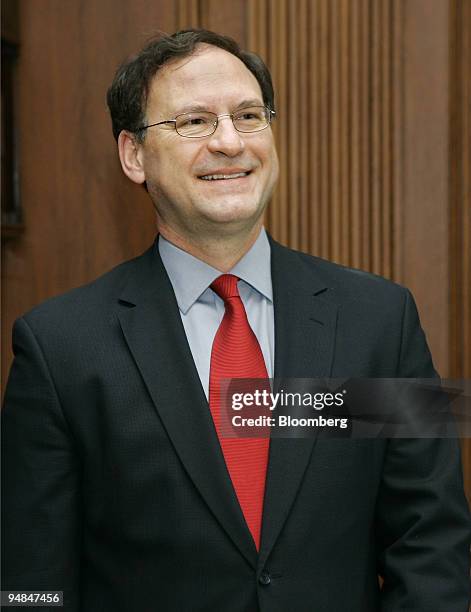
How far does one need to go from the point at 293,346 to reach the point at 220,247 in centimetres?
23

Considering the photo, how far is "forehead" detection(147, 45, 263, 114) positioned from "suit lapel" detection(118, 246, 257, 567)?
0.32 m

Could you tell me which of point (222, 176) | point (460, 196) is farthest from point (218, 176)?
point (460, 196)

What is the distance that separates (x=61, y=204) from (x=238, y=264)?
0.71m

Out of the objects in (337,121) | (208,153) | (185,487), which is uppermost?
(337,121)

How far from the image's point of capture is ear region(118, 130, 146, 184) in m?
1.60

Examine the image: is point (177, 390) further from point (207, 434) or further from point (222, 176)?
point (222, 176)

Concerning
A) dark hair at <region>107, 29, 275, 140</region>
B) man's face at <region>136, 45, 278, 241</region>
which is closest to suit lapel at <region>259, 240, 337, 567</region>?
man's face at <region>136, 45, 278, 241</region>

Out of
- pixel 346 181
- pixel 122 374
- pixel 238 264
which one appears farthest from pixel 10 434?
pixel 346 181

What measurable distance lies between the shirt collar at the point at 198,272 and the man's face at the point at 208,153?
5 cm

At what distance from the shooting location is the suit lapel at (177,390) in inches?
53.2

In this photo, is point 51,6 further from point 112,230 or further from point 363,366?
point 363,366

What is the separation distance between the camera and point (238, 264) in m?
1.53

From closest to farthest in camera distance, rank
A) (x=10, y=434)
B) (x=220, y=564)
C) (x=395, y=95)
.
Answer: (x=220, y=564)
(x=10, y=434)
(x=395, y=95)

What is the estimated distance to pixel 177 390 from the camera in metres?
1.40
